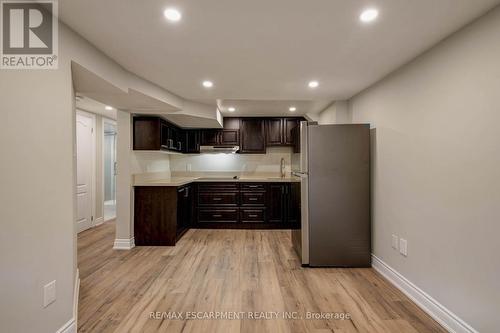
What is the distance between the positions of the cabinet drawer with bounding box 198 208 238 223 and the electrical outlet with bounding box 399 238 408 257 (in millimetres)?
2880

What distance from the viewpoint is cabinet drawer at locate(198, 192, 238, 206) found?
183 inches

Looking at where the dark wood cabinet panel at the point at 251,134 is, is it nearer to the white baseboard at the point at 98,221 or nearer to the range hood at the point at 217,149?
the range hood at the point at 217,149

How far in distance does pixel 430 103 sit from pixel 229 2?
6.02ft

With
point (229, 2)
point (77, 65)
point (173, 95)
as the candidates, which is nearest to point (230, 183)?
point (173, 95)

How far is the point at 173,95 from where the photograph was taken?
3.29 metres

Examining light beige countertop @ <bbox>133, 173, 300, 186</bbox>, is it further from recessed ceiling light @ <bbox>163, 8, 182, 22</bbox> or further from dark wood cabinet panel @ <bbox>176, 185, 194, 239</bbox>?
recessed ceiling light @ <bbox>163, 8, 182, 22</bbox>

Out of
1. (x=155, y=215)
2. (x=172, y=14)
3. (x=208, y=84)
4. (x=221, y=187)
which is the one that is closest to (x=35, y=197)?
(x=172, y=14)

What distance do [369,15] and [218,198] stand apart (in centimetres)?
378

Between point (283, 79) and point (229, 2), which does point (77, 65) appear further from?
point (283, 79)

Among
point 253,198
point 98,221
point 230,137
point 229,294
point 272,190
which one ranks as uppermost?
point 230,137

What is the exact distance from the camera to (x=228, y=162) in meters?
5.39

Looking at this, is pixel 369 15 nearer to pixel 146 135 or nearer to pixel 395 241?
pixel 395 241

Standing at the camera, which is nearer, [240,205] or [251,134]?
[240,205]

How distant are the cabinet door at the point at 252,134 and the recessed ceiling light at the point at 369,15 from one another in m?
3.47
